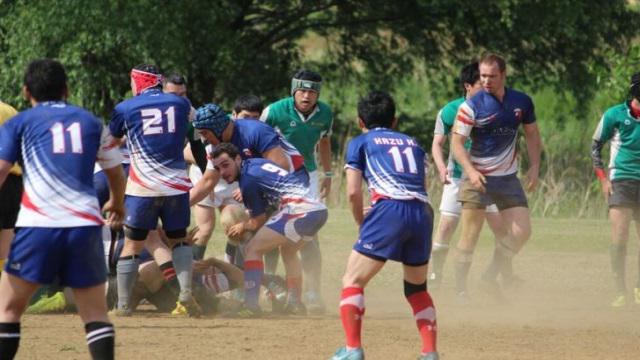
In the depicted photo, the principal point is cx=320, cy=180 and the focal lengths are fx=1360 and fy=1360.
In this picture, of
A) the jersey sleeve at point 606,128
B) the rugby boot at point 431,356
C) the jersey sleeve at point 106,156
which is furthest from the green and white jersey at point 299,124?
the jersey sleeve at point 106,156

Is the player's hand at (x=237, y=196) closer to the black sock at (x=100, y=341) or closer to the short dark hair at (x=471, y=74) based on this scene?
the short dark hair at (x=471, y=74)

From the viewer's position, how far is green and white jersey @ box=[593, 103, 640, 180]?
40.2 ft

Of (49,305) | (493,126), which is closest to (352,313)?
(49,305)

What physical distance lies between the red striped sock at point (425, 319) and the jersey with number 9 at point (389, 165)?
0.63m

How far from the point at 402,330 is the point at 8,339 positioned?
3932 mm

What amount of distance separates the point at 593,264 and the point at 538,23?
10423 millimetres

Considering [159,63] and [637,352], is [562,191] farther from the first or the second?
[637,352]

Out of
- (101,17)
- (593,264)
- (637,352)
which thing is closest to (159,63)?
(101,17)

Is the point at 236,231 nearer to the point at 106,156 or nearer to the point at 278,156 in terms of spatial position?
the point at 278,156

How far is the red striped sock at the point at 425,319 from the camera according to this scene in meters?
8.46

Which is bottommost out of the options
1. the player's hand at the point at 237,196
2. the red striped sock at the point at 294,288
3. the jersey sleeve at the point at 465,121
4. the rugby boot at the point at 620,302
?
the rugby boot at the point at 620,302

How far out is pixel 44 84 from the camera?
7328mm

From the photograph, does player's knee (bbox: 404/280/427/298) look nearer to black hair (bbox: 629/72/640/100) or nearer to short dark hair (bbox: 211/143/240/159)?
short dark hair (bbox: 211/143/240/159)

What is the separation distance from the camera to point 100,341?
724cm
